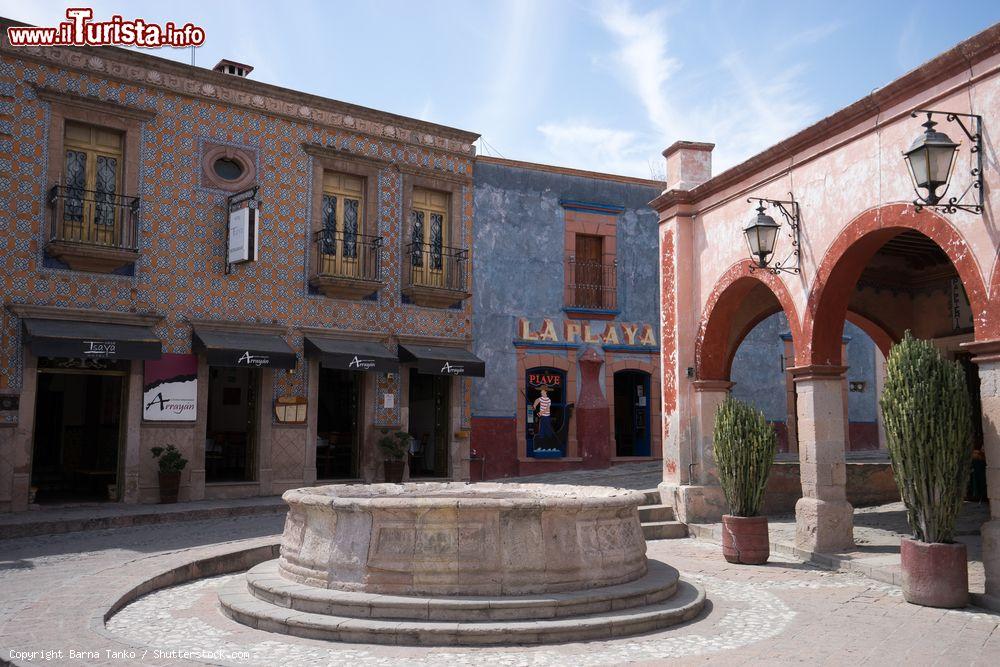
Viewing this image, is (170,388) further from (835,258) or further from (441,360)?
(835,258)

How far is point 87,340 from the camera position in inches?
534

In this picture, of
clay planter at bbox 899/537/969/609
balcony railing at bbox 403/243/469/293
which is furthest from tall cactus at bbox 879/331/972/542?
balcony railing at bbox 403/243/469/293

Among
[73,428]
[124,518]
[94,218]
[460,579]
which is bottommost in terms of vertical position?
[124,518]

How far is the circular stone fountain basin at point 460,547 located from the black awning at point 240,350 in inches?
330

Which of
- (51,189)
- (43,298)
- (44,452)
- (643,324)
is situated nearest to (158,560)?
(43,298)

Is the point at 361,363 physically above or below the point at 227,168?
below

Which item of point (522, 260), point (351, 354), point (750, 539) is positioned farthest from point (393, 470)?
point (750, 539)

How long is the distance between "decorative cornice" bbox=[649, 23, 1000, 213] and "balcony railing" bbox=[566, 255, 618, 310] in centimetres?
698

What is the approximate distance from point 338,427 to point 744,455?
34.7ft

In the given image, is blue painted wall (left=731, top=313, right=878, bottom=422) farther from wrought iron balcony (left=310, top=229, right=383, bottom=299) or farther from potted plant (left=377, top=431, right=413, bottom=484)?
wrought iron balcony (left=310, top=229, right=383, bottom=299)

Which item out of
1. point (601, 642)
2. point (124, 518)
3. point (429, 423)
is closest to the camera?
point (601, 642)

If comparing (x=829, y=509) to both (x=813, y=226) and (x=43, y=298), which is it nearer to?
(x=813, y=226)

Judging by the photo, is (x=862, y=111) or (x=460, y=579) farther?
(x=862, y=111)

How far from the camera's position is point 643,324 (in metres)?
20.7
